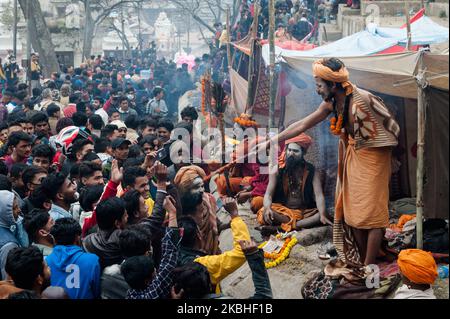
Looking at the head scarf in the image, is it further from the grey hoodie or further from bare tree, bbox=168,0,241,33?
bare tree, bbox=168,0,241,33

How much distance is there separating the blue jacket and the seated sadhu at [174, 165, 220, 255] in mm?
844

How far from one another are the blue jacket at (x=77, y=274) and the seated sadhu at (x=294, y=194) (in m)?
2.84

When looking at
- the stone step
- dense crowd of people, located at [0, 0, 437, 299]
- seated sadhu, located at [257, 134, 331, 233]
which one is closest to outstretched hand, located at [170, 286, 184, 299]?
dense crowd of people, located at [0, 0, 437, 299]

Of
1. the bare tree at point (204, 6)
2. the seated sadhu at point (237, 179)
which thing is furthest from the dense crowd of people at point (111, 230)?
the bare tree at point (204, 6)

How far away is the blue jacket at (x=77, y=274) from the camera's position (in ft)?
13.0

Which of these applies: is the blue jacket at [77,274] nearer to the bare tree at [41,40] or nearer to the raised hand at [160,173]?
the raised hand at [160,173]

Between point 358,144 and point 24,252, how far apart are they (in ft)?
8.23

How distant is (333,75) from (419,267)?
1609mm

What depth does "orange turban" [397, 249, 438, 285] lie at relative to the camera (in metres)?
3.87

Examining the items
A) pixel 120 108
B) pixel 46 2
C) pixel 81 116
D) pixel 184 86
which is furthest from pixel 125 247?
pixel 46 2

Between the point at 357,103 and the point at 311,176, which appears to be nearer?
the point at 357,103

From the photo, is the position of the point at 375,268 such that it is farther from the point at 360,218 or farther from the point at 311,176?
the point at 311,176

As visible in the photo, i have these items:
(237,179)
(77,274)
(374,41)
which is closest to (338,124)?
(77,274)

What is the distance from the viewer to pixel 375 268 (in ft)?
16.1
